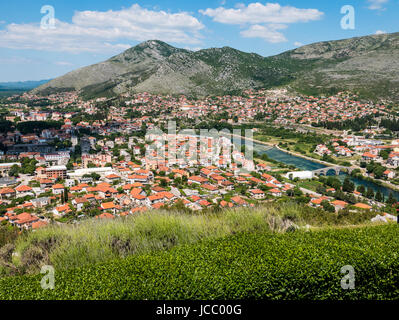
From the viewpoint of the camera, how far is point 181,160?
80.5 ft

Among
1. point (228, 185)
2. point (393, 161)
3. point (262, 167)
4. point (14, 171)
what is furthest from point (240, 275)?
point (393, 161)

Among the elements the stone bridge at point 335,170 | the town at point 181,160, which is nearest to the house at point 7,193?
the town at point 181,160

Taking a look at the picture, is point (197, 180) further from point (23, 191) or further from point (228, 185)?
point (23, 191)

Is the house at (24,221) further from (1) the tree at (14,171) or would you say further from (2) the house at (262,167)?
(2) the house at (262,167)

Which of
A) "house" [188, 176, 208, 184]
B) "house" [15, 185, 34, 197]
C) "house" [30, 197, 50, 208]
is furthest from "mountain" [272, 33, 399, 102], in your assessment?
"house" [15, 185, 34, 197]

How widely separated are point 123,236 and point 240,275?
6.67ft

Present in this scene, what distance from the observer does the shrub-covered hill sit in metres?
2.43

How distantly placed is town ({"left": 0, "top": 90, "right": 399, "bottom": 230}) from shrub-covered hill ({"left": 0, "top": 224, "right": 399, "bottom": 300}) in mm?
2802

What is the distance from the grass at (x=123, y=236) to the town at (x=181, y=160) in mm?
1511

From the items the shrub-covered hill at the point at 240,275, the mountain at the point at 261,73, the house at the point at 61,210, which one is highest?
the mountain at the point at 261,73

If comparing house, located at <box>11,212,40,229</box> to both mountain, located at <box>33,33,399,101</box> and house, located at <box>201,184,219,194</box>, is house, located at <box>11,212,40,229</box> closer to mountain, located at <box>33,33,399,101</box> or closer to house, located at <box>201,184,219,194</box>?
house, located at <box>201,184,219,194</box>

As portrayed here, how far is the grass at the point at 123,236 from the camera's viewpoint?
3.55 meters

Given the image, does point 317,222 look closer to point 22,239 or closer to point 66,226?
point 66,226
